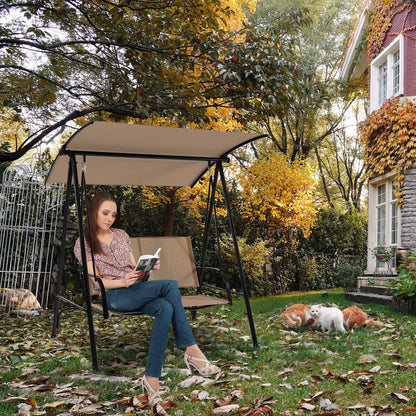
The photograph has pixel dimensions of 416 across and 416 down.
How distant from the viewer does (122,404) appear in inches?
117

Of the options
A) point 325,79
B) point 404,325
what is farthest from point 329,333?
point 325,79

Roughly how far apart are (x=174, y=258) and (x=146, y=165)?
1160mm

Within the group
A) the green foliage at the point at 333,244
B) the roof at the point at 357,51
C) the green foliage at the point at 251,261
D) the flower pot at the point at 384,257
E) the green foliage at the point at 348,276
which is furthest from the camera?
the green foliage at the point at 333,244

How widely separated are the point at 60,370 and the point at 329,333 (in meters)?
2.88

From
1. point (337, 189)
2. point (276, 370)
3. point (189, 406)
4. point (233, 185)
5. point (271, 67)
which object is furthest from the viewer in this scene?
point (337, 189)

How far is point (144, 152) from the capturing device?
15.3ft

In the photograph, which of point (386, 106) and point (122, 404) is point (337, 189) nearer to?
point (386, 106)

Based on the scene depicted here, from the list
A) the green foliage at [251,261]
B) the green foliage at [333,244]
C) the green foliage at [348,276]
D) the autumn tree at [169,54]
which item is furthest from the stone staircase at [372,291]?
the autumn tree at [169,54]

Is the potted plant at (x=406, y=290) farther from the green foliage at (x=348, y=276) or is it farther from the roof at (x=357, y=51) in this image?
the roof at (x=357, y=51)

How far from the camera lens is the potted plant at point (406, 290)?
689cm

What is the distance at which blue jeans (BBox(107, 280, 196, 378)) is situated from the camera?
3.45 metres

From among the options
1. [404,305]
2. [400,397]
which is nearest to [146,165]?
[400,397]

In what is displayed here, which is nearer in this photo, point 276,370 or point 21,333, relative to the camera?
point 276,370

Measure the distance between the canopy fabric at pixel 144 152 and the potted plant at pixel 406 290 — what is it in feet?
11.4
